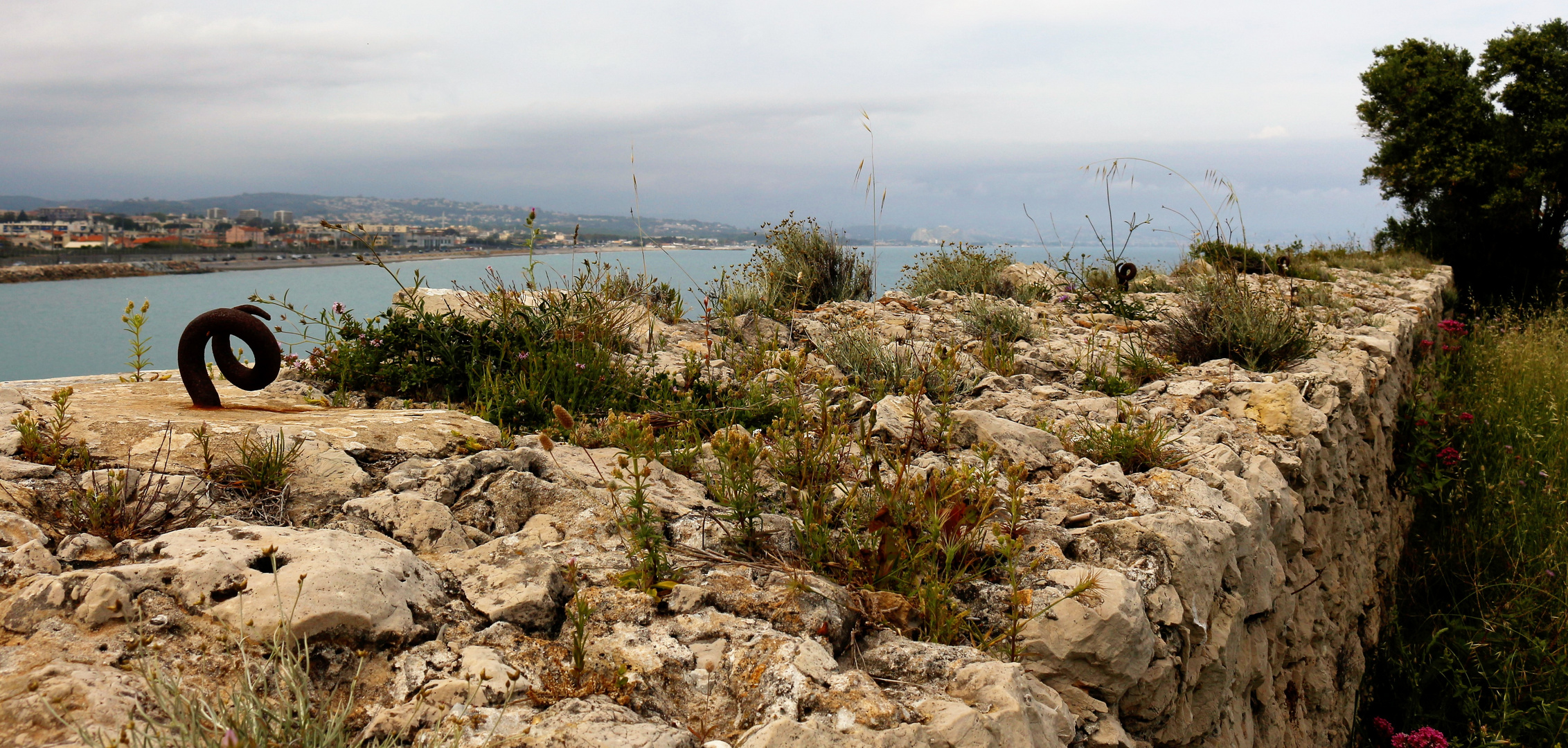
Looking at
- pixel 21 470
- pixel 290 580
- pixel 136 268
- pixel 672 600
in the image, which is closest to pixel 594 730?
pixel 672 600

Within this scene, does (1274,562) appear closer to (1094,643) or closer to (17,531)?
(1094,643)

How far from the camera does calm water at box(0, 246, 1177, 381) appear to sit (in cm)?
439

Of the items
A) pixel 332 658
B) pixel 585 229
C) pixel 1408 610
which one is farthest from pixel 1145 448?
pixel 585 229

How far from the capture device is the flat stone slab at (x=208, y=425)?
100 inches

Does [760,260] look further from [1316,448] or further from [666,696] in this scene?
[666,696]

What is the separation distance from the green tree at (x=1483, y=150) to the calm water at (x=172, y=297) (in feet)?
57.7

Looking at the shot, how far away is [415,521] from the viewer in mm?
2320

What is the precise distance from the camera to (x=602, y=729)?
154 centimetres

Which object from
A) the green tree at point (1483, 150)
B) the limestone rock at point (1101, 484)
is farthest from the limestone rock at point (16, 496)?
the green tree at point (1483, 150)

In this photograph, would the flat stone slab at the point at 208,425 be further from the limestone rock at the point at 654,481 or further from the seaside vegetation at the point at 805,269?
the seaside vegetation at the point at 805,269

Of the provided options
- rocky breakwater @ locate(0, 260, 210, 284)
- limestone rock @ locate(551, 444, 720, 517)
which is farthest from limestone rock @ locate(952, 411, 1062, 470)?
rocky breakwater @ locate(0, 260, 210, 284)

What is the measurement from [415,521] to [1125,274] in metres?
7.17

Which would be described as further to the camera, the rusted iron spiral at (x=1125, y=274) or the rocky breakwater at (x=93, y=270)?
the rocky breakwater at (x=93, y=270)

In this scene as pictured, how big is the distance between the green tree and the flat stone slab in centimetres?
2055
